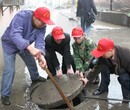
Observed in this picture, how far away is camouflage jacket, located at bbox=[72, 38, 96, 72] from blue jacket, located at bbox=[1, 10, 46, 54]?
898 mm

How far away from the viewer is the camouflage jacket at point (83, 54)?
5836mm

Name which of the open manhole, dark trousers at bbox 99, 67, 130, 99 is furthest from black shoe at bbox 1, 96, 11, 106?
dark trousers at bbox 99, 67, 130, 99

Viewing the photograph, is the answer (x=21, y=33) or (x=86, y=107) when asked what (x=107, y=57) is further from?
(x=21, y=33)

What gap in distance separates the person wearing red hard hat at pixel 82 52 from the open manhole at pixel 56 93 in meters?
0.34

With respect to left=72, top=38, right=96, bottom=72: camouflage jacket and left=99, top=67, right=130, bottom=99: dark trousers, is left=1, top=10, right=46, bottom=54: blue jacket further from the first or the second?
left=99, top=67, right=130, bottom=99: dark trousers

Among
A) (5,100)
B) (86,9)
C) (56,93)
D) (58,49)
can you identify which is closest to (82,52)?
(58,49)

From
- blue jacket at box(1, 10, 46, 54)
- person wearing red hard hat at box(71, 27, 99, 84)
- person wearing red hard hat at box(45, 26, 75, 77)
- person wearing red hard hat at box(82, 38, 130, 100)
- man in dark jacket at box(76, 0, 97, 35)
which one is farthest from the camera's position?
man in dark jacket at box(76, 0, 97, 35)

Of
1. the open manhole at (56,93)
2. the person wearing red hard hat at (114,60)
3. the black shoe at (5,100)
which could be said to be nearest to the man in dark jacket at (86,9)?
the open manhole at (56,93)

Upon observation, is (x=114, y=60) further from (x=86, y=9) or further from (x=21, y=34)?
(x=86, y=9)

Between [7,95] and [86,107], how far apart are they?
4.50ft

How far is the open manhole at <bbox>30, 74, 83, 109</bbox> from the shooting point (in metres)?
4.88

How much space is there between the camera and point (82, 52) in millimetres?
5887

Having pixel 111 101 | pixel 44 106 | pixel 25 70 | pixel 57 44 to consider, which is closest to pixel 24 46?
pixel 44 106

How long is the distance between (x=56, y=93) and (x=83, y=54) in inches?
44.9
